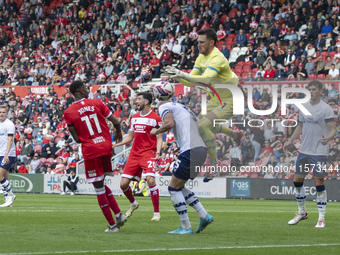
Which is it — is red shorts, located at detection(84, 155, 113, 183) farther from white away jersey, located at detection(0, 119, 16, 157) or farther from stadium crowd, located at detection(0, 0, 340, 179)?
stadium crowd, located at detection(0, 0, 340, 179)

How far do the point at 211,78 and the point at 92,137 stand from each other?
2.12 m

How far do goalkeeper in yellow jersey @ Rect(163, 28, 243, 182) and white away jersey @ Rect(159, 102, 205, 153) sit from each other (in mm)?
505

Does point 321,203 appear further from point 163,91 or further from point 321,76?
point 321,76

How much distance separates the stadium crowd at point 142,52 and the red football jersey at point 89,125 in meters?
8.77

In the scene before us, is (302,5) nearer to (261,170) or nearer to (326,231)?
(261,170)

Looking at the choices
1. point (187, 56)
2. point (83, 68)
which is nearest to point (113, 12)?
point (83, 68)

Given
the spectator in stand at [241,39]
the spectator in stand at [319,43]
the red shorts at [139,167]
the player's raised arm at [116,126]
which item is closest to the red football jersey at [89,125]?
the player's raised arm at [116,126]

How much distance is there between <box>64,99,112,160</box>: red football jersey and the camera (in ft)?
31.2

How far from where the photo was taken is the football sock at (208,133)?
10.3 metres

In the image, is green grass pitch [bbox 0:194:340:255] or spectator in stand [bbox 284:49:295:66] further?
spectator in stand [bbox 284:49:295:66]

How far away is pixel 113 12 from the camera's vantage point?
123ft

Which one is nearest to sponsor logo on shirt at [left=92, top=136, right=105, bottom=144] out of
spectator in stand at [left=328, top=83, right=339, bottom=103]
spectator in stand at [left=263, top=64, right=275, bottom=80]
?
spectator in stand at [left=328, top=83, right=339, bottom=103]

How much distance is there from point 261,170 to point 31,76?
19125 millimetres

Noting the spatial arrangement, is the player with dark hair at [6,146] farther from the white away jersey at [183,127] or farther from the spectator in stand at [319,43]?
the spectator in stand at [319,43]
